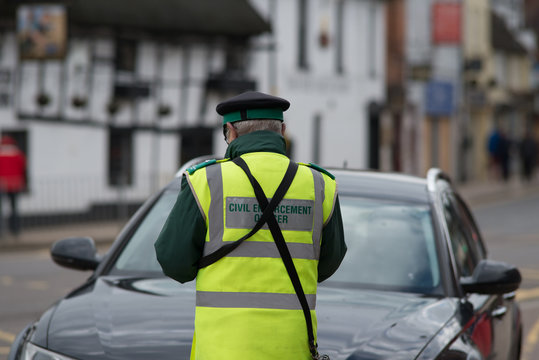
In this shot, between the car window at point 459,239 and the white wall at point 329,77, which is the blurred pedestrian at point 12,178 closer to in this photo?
the white wall at point 329,77

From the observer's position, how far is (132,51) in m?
26.3

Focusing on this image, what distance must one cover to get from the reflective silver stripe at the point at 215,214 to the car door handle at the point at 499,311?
249 cm

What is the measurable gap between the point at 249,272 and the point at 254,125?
0.48 metres

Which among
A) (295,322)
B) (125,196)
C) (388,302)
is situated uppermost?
(295,322)

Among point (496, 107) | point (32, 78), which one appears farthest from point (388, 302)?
point (496, 107)

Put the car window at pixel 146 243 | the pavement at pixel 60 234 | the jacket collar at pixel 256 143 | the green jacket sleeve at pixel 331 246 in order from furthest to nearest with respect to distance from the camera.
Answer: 1. the pavement at pixel 60 234
2. the car window at pixel 146 243
3. the green jacket sleeve at pixel 331 246
4. the jacket collar at pixel 256 143

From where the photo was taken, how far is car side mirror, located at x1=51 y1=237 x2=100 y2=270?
534 centimetres

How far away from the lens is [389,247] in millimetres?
5352

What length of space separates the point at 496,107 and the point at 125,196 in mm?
29375

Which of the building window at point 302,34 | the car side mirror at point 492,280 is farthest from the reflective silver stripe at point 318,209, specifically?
the building window at point 302,34

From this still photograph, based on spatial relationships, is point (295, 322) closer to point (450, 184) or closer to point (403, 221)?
point (403, 221)

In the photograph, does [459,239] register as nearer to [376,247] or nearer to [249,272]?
[376,247]

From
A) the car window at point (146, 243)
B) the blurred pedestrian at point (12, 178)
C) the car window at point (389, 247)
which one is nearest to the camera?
the car window at point (389, 247)

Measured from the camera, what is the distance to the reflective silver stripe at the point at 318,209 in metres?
3.39
